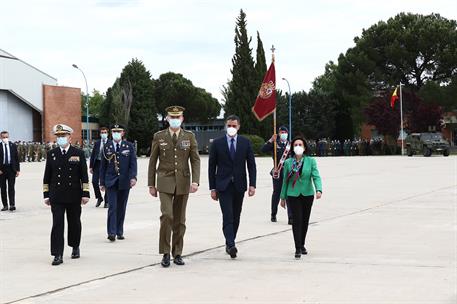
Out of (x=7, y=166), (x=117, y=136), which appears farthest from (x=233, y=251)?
(x=7, y=166)

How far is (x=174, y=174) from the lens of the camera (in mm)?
8695

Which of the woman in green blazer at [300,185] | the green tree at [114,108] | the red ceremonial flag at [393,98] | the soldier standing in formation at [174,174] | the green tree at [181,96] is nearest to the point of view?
the soldier standing in formation at [174,174]

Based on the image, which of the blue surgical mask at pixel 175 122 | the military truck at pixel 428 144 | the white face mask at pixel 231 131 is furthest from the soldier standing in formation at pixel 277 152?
the military truck at pixel 428 144

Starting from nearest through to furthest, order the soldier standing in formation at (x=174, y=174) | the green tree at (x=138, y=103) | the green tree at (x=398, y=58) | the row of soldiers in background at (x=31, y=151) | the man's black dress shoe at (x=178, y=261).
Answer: the man's black dress shoe at (x=178, y=261)
the soldier standing in formation at (x=174, y=174)
the row of soldiers in background at (x=31, y=151)
the green tree at (x=398, y=58)
the green tree at (x=138, y=103)

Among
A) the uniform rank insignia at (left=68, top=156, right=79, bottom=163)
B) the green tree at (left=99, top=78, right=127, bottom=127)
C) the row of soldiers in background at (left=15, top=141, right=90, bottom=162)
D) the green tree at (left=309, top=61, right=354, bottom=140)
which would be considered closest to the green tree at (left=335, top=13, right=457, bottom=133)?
the green tree at (left=309, top=61, right=354, bottom=140)

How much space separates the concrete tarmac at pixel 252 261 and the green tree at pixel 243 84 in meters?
54.5

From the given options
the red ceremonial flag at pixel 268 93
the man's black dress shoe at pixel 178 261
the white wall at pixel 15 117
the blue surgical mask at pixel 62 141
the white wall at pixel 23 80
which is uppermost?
the white wall at pixel 23 80

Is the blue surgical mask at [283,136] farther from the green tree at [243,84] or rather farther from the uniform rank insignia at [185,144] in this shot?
the green tree at [243,84]

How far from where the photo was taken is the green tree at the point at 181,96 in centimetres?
9762

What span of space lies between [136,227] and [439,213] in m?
6.15

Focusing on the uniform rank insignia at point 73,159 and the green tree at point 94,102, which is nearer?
the uniform rank insignia at point 73,159

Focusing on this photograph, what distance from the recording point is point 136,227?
12273mm

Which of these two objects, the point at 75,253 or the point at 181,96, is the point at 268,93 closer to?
the point at 75,253

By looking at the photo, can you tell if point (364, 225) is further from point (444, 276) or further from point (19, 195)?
point (19, 195)
